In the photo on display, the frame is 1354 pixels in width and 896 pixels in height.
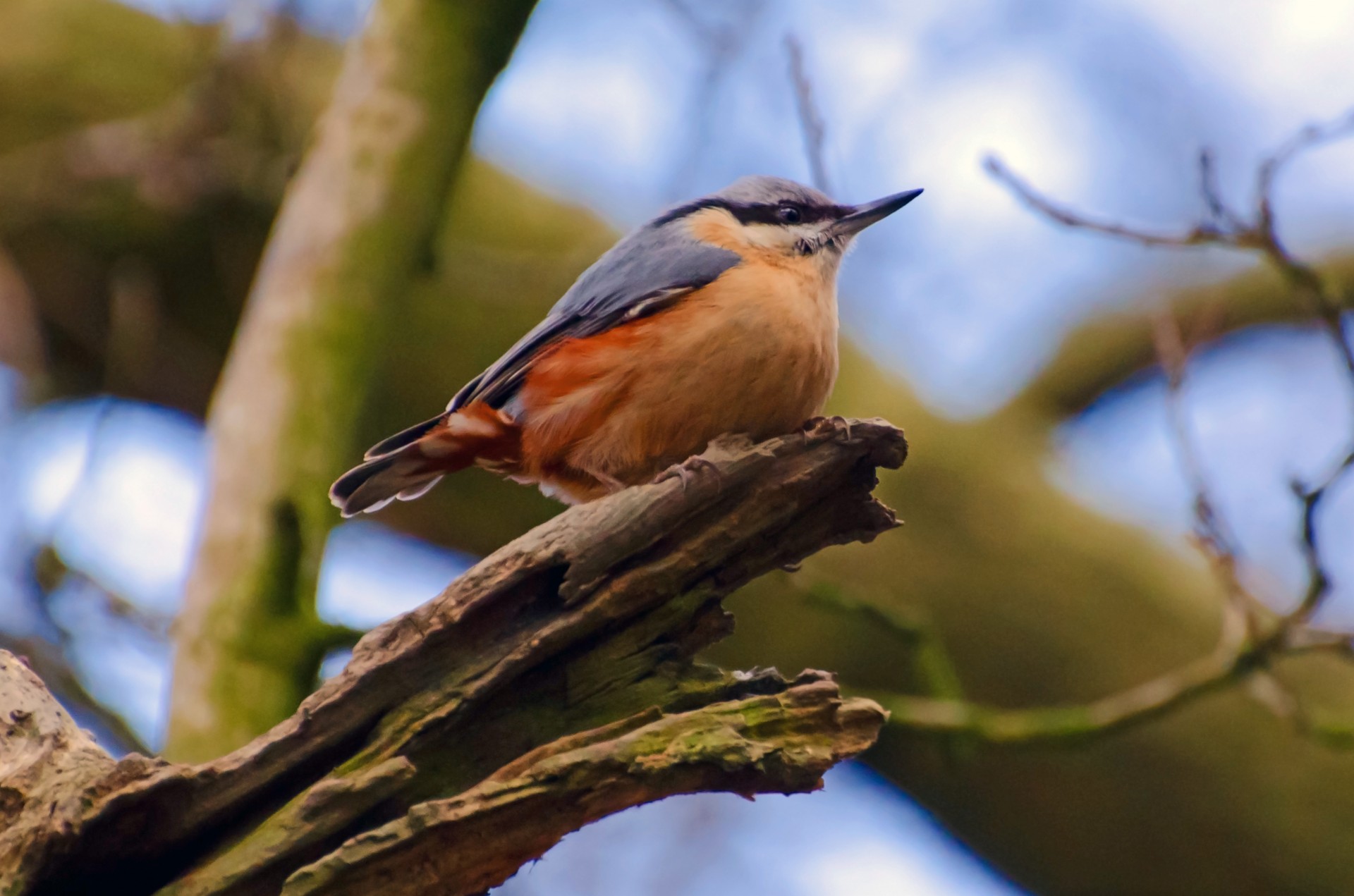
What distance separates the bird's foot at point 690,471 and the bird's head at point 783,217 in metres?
1.34

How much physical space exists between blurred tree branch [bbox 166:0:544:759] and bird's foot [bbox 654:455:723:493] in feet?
4.01

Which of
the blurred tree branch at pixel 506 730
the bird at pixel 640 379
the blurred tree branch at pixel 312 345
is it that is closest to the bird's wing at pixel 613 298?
the bird at pixel 640 379

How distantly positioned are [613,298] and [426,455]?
1.98ft

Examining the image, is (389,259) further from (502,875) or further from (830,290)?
(502,875)

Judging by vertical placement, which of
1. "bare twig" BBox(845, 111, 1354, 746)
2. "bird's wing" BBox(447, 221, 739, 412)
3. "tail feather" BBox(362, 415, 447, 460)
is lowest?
"bare twig" BBox(845, 111, 1354, 746)

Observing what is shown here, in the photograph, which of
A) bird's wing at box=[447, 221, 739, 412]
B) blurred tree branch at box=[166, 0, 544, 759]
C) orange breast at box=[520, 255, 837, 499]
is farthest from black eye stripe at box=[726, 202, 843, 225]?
blurred tree branch at box=[166, 0, 544, 759]

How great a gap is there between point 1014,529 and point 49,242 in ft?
11.7

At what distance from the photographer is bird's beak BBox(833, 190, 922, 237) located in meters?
3.69

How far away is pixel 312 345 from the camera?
3.64 metres

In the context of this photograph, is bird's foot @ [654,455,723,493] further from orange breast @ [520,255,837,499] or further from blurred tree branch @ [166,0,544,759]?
blurred tree branch @ [166,0,544,759]

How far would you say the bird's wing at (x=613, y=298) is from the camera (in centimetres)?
323

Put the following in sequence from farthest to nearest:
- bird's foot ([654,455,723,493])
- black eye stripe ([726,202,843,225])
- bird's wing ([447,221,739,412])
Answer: black eye stripe ([726,202,843,225]) < bird's wing ([447,221,739,412]) < bird's foot ([654,455,723,493])

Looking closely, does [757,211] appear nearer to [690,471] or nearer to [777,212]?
[777,212]

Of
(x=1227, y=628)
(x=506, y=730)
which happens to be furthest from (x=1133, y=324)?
(x=506, y=730)
